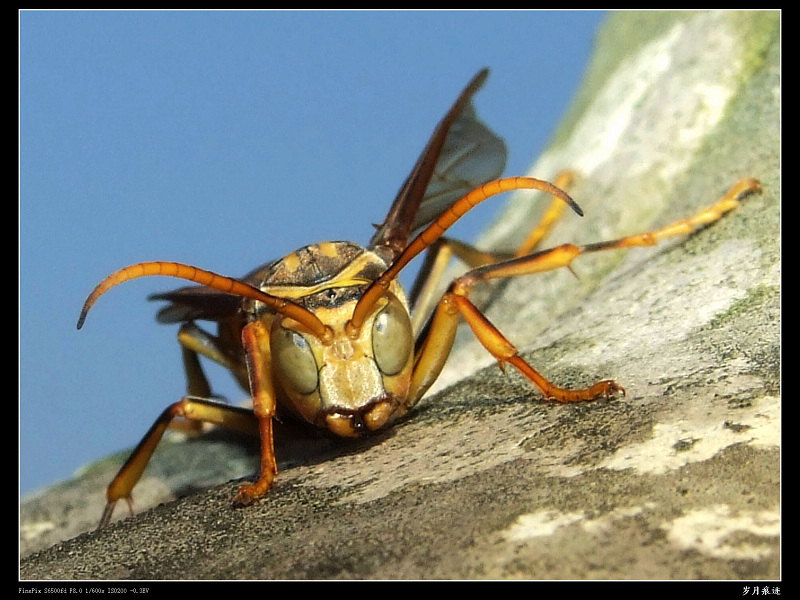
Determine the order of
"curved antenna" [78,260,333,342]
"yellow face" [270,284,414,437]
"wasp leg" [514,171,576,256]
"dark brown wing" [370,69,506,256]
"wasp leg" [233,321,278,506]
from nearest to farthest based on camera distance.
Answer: "curved antenna" [78,260,333,342], "wasp leg" [233,321,278,506], "yellow face" [270,284,414,437], "dark brown wing" [370,69,506,256], "wasp leg" [514,171,576,256]

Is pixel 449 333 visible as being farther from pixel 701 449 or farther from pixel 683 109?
pixel 683 109

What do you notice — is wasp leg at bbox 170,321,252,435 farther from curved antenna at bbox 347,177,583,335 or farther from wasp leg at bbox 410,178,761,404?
curved antenna at bbox 347,177,583,335

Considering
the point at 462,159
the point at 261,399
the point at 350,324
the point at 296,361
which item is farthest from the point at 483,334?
the point at 462,159

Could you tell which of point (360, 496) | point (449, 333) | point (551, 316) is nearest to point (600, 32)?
point (551, 316)

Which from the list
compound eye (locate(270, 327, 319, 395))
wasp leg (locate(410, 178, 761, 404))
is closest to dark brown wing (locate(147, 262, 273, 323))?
compound eye (locate(270, 327, 319, 395))

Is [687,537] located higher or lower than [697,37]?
lower

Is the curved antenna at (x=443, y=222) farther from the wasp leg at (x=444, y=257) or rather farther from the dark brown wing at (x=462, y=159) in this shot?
the dark brown wing at (x=462, y=159)

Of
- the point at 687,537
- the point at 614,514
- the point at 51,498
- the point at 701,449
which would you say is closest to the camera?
the point at 687,537
